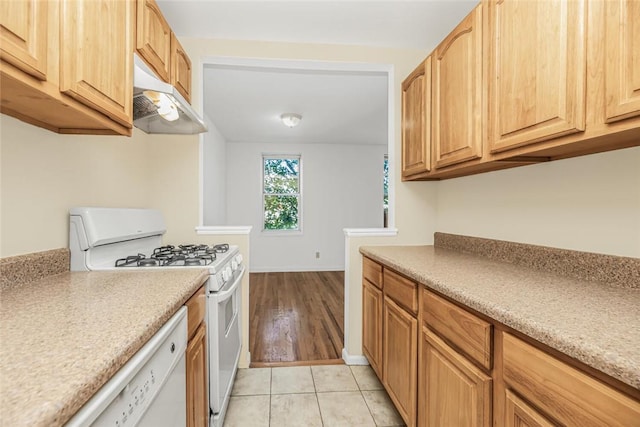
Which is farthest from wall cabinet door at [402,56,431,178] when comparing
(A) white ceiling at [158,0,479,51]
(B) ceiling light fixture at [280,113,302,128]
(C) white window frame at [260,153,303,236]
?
(C) white window frame at [260,153,303,236]

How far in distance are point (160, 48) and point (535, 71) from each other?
5.63 ft

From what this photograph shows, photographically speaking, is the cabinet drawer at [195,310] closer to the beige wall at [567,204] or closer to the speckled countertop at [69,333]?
the speckled countertop at [69,333]

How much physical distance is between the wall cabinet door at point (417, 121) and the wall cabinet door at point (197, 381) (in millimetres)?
1560

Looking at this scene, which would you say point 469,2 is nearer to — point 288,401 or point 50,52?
point 50,52

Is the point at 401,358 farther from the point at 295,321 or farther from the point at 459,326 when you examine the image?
the point at 295,321

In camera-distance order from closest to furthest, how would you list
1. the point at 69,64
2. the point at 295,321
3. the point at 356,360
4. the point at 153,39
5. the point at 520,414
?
1. the point at 520,414
2. the point at 69,64
3. the point at 153,39
4. the point at 356,360
5. the point at 295,321

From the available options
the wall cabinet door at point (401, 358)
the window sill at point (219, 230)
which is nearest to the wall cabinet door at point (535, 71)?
the wall cabinet door at point (401, 358)

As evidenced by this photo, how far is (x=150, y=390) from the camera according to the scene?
0.79m

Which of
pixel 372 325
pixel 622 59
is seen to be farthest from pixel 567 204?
pixel 372 325

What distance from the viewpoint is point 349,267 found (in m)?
2.41

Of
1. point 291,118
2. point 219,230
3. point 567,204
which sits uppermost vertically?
point 291,118

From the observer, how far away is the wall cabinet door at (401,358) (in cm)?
147

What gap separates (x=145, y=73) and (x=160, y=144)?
910 millimetres

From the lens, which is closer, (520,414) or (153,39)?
(520,414)
